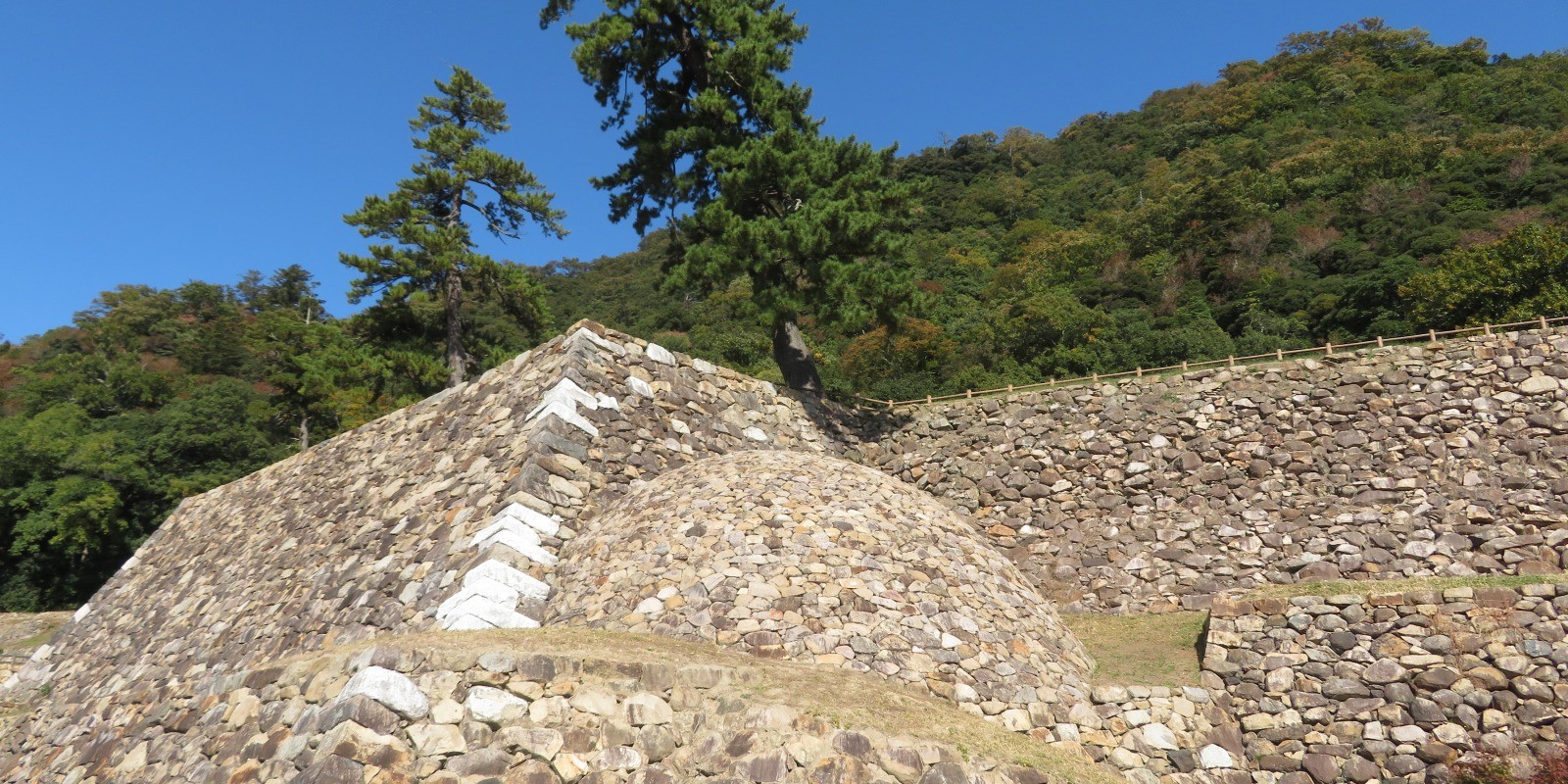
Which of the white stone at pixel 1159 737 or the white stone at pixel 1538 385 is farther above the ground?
the white stone at pixel 1538 385

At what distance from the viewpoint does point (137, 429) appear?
3350 cm

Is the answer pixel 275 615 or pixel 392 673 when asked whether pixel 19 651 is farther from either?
pixel 392 673

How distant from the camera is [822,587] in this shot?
27.4 ft

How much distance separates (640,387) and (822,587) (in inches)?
233

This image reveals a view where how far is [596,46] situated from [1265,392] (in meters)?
14.2

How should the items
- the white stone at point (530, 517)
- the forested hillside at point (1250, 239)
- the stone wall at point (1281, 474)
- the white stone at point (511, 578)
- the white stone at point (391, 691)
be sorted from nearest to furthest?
1. the white stone at point (391, 691)
2. the white stone at point (511, 578)
3. the white stone at point (530, 517)
4. the stone wall at point (1281, 474)
5. the forested hillside at point (1250, 239)

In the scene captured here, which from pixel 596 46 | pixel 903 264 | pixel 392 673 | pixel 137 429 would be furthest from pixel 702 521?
pixel 137 429

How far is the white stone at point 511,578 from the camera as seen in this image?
9031mm

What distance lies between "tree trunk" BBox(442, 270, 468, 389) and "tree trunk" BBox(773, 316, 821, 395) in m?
10.1

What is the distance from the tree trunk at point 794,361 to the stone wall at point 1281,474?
3.33 m

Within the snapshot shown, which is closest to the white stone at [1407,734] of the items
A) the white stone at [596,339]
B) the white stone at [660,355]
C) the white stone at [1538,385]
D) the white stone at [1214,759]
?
the white stone at [1214,759]

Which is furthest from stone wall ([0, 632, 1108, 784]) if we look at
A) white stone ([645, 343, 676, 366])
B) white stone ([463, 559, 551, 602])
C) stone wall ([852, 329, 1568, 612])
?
white stone ([645, 343, 676, 366])

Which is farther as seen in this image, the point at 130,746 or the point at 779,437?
the point at 779,437

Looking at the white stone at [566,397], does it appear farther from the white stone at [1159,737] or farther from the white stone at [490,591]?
the white stone at [1159,737]
